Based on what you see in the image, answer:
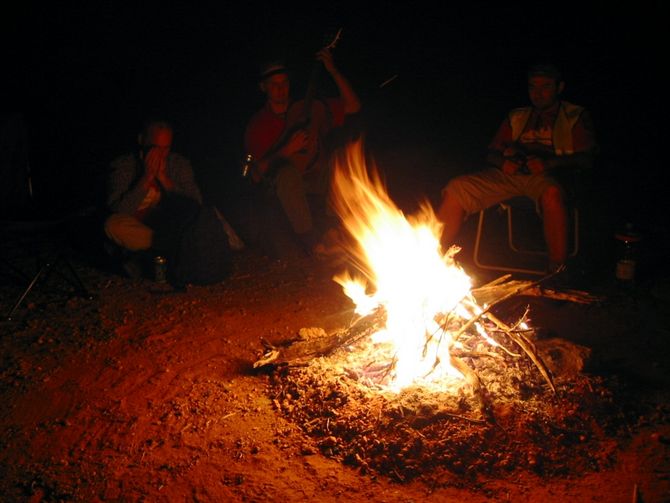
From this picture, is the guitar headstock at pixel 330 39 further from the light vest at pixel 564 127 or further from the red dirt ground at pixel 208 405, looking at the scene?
the red dirt ground at pixel 208 405

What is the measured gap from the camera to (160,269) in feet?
17.6

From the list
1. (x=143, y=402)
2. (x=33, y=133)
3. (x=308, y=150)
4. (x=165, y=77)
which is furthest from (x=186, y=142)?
(x=143, y=402)

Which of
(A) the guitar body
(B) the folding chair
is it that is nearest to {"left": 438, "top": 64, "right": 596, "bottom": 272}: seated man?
(B) the folding chair

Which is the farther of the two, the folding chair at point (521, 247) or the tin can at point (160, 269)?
the tin can at point (160, 269)

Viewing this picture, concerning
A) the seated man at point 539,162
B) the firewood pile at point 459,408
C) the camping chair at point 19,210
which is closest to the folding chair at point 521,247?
the seated man at point 539,162

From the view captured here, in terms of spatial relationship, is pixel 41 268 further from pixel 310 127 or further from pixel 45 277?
pixel 310 127

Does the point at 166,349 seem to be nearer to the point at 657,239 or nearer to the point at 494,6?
the point at 657,239

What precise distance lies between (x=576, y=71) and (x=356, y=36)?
11.8 ft

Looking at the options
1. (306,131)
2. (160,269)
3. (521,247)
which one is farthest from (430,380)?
(306,131)

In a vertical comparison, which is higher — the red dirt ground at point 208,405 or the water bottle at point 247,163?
the water bottle at point 247,163

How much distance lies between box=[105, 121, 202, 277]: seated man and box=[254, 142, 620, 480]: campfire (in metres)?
2.12

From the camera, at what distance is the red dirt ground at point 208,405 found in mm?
2734

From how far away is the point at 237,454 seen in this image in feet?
9.82

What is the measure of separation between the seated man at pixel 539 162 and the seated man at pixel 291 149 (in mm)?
1517
